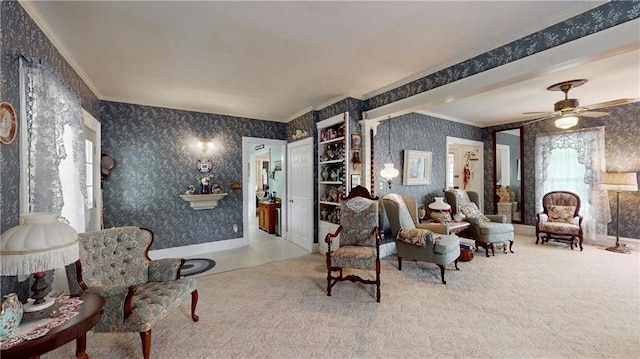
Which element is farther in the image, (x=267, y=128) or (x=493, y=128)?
(x=493, y=128)

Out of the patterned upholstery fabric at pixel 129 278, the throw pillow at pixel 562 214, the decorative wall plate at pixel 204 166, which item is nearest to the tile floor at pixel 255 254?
the patterned upholstery fabric at pixel 129 278

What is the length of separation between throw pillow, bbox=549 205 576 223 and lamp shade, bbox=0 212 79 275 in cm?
706

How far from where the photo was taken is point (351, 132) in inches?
158

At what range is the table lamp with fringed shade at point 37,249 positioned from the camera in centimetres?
129

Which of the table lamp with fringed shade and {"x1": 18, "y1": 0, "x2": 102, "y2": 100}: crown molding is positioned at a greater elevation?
{"x1": 18, "y1": 0, "x2": 102, "y2": 100}: crown molding

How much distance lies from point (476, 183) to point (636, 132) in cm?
270

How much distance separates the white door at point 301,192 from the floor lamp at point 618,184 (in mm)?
5213

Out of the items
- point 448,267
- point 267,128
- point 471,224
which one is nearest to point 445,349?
point 448,267

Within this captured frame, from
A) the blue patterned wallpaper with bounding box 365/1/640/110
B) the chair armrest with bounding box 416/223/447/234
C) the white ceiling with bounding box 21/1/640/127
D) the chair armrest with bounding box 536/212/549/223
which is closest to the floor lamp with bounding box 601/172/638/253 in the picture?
the chair armrest with bounding box 536/212/549/223

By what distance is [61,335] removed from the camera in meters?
1.26

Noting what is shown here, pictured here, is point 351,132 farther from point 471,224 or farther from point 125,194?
point 125,194

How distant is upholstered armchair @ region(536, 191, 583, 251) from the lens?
15.2 feet

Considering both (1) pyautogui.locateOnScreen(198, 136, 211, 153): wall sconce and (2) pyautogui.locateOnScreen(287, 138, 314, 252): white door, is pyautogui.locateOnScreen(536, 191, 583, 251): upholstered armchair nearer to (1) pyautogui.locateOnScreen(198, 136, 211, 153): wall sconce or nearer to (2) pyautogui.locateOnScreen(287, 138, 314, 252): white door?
(2) pyautogui.locateOnScreen(287, 138, 314, 252): white door

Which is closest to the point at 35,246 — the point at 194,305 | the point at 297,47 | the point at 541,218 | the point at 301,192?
the point at 194,305
